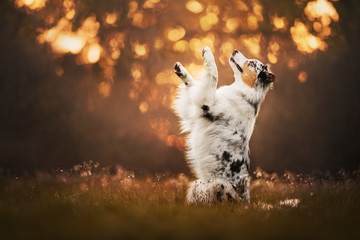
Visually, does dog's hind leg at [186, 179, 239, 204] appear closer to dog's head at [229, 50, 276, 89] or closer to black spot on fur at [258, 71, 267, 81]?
dog's head at [229, 50, 276, 89]

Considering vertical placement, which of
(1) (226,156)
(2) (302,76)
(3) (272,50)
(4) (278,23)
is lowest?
(1) (226,156)

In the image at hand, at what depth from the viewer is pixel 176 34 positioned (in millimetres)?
8227

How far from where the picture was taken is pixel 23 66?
7.67m

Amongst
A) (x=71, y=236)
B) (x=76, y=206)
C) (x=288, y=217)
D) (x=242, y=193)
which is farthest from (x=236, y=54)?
(x=71, y=236)

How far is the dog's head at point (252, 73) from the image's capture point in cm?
483

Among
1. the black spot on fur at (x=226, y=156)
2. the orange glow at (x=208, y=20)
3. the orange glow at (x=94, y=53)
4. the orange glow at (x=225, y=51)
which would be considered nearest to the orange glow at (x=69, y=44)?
the orange glow at (x=94, y=53)

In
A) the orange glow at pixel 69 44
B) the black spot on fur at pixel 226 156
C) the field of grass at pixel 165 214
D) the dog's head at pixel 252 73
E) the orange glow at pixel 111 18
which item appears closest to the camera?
the field of grass at pixel 165 214

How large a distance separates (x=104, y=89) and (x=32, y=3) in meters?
2.79

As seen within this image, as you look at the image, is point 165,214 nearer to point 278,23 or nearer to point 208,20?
point 208,20

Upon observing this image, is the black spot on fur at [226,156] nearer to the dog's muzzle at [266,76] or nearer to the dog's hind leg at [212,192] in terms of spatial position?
the dog's hind leg at [212,192]

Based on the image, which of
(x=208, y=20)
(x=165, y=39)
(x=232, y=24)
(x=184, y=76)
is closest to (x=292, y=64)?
(x=232, y=24)

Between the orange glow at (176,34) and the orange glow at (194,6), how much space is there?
0.58m

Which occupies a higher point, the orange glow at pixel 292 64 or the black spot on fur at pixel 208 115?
the orange glow at pixel 292 64

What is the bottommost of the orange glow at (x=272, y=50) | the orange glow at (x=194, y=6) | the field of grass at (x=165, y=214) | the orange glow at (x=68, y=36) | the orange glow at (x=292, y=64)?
the field of grass at (x=165, y=214)
